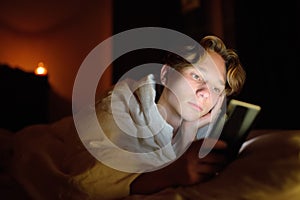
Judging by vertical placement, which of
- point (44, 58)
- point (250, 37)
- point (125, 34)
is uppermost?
point (250, 37)

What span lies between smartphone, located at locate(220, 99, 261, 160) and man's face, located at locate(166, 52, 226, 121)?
101 millimetres

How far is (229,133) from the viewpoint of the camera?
0.51 m

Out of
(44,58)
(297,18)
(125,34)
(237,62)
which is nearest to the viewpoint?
(237,62)

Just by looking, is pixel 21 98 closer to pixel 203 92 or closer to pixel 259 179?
pixel 203 92

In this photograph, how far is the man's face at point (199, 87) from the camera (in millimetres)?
613

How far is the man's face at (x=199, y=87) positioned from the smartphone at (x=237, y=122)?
0.33 ft

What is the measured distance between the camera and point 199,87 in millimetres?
614

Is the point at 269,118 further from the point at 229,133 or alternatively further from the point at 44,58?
the point at 44,58

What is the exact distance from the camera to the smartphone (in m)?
0.50

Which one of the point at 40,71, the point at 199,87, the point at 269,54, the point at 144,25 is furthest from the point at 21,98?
the point at 199,87

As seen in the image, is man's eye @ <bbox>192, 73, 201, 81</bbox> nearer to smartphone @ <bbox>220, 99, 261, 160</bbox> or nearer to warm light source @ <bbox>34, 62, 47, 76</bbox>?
smartphone @ <bbox>220, 99, 261, 160</bbox>

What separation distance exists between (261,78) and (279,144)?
0.71 meters

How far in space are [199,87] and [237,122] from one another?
0.13 meters

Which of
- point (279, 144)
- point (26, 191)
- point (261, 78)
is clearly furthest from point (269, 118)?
point (26, 191)
